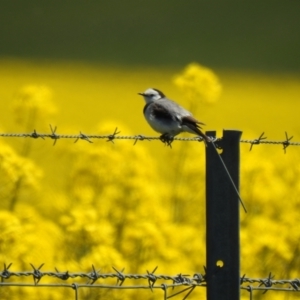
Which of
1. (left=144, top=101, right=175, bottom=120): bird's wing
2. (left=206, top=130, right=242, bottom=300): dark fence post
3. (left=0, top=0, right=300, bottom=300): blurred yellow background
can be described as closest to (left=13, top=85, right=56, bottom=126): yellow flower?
(left=0, top=0, right=300, bottom=300): blurred yellow background

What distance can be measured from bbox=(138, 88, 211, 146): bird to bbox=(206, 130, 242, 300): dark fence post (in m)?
1.14

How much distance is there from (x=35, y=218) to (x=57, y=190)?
3.93 feet

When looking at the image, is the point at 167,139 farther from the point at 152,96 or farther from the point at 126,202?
the point at 126,202

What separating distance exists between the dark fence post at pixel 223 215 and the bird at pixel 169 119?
1.14 meters

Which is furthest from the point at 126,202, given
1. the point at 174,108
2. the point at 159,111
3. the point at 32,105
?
the point at 174,108

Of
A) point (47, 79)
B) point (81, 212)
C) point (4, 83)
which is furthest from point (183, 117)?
point (47, 79)

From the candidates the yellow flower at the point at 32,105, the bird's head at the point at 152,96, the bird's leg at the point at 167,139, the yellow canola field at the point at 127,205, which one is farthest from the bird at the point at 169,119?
the yellow flower at the point at 32,105

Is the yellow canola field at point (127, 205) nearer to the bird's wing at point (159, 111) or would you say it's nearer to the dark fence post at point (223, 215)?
the bird's wing at point (159, 111)

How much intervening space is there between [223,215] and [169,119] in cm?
175

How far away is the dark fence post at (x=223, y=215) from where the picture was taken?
505cm

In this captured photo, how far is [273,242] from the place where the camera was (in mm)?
7746

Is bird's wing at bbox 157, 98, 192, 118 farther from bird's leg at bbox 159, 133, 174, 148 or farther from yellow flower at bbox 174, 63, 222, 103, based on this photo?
yellow flower at bbox 174, 63, 222, 103

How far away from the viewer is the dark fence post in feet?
16.6

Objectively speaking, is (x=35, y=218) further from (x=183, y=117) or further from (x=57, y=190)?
(x=183, y=117)
